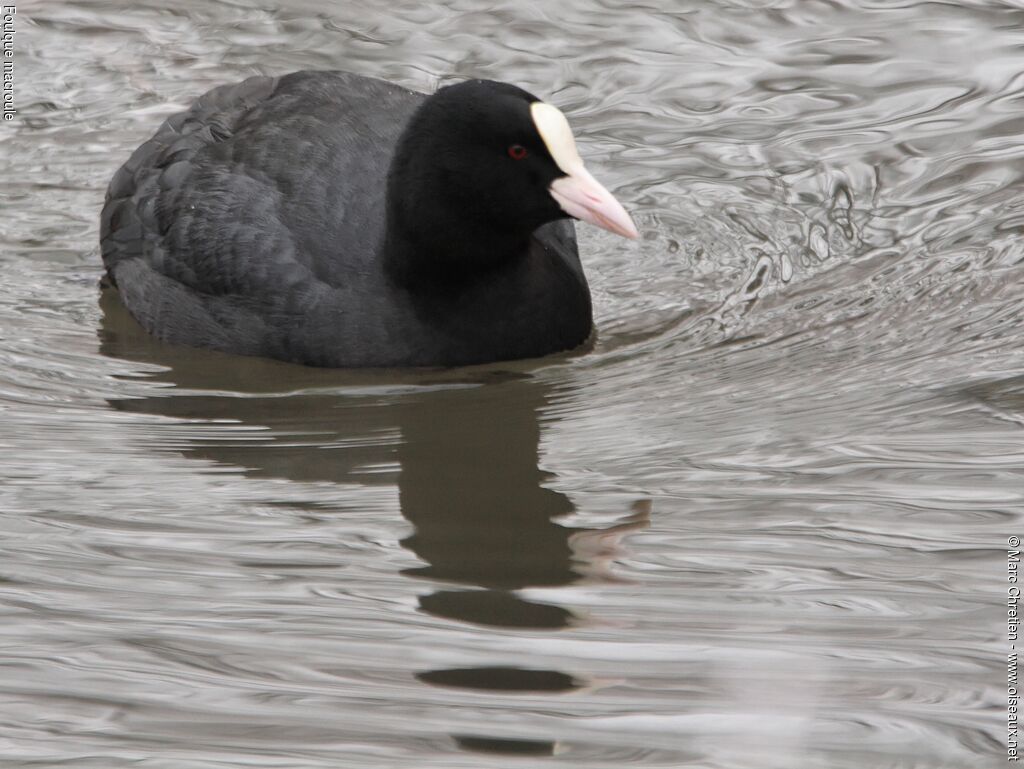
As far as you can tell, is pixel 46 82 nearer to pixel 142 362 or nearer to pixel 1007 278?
pixel 142 362

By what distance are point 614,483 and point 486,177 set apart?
102 centimetres

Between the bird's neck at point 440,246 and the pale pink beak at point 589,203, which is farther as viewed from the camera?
the bird's neck at point 440,246

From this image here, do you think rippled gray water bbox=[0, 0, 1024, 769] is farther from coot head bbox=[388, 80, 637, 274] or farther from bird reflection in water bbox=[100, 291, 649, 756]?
coot head bbox=[388, 80, 637, 274]

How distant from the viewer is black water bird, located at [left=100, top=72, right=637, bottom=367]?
4762 millimetres

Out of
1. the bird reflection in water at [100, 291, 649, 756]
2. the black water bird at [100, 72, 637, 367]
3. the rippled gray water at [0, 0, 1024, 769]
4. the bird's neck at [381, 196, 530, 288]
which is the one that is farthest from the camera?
the bird's neck at [381, 196, 530, 288]

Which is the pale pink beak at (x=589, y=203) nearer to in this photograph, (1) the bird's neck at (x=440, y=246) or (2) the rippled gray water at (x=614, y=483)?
(1) the bird's neck at (x=440, y=246)

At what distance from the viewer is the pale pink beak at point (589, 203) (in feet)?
15.0

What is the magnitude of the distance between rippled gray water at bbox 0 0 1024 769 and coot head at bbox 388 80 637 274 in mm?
402

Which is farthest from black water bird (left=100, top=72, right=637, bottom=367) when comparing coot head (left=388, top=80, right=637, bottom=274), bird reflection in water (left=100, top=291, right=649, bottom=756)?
bird reflection in water (left=100, top=291, right=649, bottom=756)

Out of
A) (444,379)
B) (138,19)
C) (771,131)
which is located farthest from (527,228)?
(138,19)

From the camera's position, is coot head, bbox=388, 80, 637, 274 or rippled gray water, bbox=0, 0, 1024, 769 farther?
coot head, bbox=388, 80, 637, 274

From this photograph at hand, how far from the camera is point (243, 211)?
520 centimetres

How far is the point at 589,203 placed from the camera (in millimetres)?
4637

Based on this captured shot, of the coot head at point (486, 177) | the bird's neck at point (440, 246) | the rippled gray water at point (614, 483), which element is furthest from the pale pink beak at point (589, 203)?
the rippled gray water at point (614, 483)
